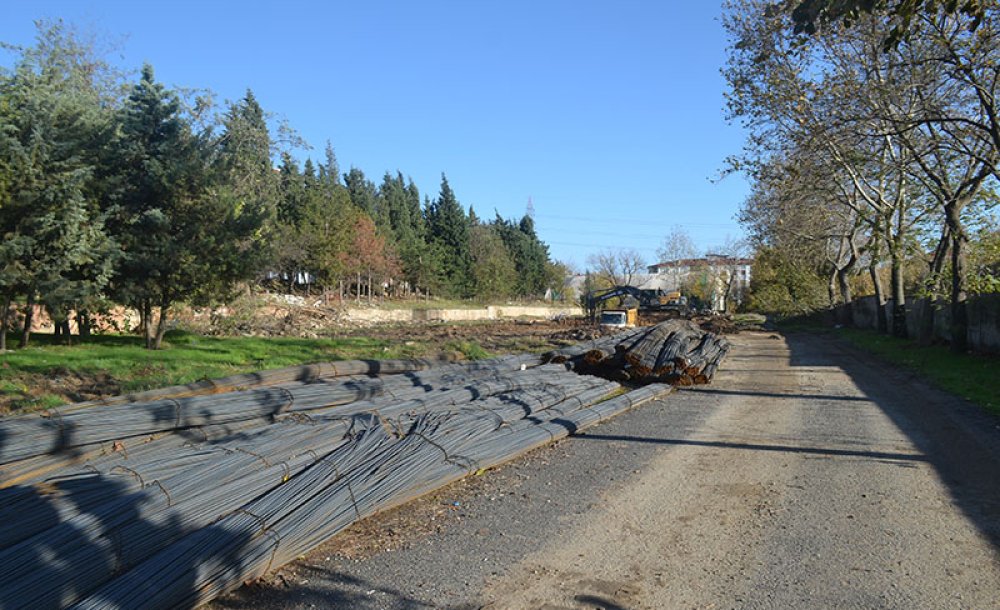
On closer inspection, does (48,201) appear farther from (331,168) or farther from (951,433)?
(331,168)

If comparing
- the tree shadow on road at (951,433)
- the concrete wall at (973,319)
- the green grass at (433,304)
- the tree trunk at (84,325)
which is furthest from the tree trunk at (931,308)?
the green grass at (433,304)

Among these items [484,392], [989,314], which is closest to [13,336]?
[484,392]

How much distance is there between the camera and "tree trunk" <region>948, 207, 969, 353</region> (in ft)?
58.4

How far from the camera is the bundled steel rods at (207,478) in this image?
390 centimetres

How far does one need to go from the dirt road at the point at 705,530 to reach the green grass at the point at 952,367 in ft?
10.1

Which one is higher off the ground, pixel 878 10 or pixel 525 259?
pixel 525 259

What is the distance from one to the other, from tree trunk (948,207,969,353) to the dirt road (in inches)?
400

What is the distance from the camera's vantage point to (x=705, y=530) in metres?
5.35

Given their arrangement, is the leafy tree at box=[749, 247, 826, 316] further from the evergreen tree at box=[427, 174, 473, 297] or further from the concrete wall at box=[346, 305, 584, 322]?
the evergreen tree at box=[427, 174, 473, 297]

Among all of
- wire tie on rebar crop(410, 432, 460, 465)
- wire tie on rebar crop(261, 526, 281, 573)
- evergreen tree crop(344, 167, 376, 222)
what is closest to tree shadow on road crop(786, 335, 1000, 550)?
wire tie on rebar crop(410, 432, 460, 465)

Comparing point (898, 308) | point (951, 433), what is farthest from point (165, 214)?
point (898, 308)

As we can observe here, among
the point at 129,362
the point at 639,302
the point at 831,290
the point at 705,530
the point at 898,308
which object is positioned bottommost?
the point at 705,530

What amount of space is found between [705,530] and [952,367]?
1410 cm

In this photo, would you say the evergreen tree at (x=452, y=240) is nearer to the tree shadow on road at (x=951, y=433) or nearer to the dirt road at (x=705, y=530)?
the tree shadow on road at (x=951, y=433)
